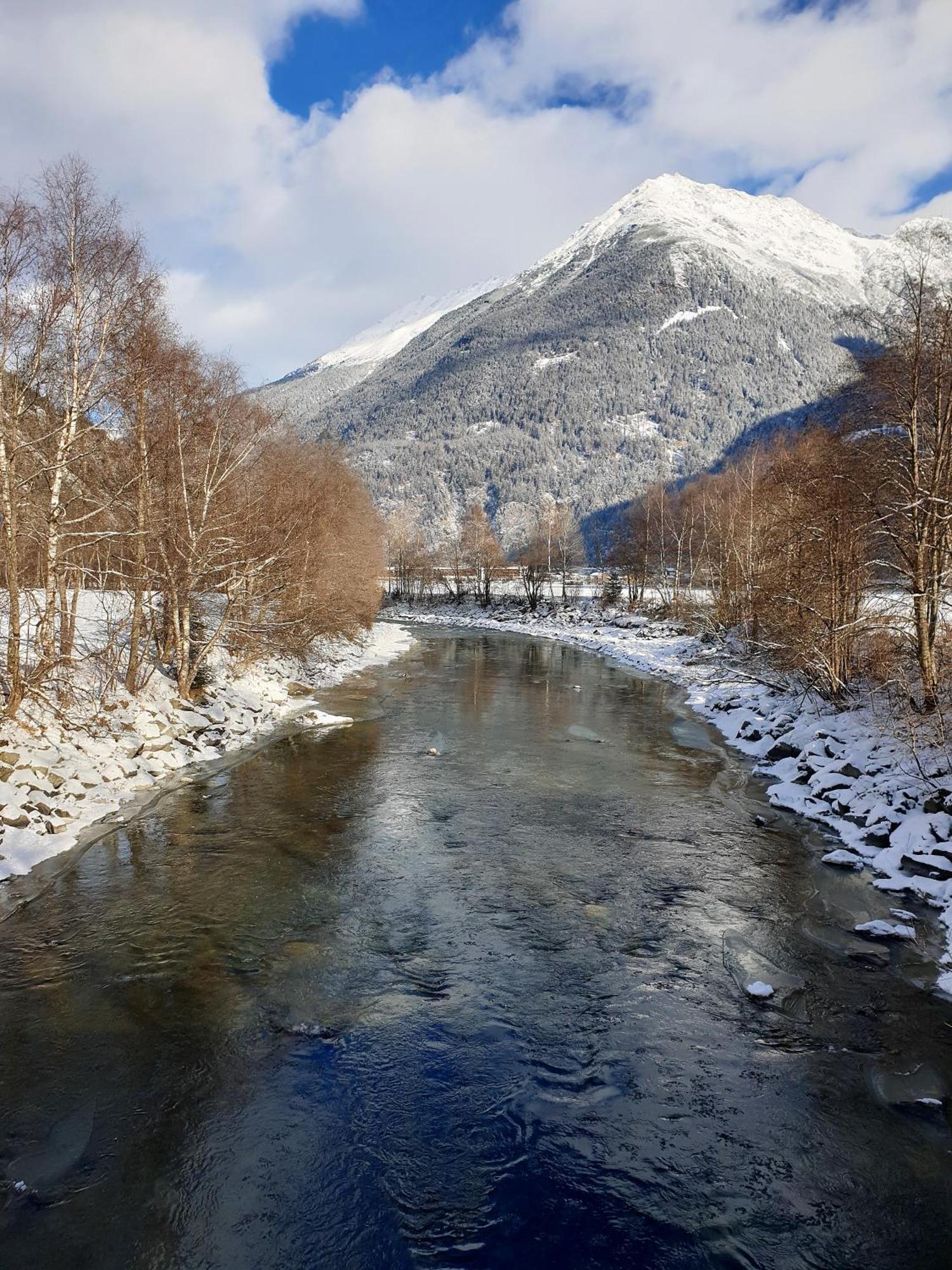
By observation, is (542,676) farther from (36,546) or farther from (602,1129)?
(602,1129)

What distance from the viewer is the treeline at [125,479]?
13398 millimetres

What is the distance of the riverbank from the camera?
12219mm

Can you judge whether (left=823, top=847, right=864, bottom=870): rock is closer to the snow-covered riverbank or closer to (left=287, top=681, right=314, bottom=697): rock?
the snow-covered riverbank

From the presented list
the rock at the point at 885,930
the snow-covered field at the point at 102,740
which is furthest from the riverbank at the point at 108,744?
the rock at the point at 885,930

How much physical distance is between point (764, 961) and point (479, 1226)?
520cm

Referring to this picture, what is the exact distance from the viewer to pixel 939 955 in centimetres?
912

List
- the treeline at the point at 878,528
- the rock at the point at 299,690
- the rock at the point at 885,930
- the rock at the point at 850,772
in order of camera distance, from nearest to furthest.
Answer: the rock at the point at 885,930 < the treeline at the point at 878,528 < the rock at the point at 850,772 < the rock at the point at 299,690

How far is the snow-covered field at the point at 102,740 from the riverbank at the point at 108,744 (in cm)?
2

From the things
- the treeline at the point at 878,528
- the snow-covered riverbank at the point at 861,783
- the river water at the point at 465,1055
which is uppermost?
the treeline at the point at 878,528

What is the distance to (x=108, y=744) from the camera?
1612 cm

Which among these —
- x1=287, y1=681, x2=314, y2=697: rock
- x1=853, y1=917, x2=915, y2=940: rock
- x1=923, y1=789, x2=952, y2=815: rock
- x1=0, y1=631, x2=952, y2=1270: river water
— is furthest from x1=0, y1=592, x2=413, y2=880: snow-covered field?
x1=923, y1=789, x2=952, y2=815: rock

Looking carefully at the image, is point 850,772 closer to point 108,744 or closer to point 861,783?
point 861,783

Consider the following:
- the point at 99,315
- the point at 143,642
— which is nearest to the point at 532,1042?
the point at 99,315

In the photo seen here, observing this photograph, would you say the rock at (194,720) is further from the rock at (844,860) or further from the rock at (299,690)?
the rock at (844,860)
